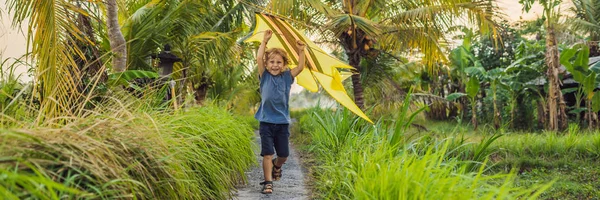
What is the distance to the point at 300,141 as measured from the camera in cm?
1098

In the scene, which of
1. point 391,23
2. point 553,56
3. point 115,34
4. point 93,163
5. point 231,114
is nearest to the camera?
point 93,163

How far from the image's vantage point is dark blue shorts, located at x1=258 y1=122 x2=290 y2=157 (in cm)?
476

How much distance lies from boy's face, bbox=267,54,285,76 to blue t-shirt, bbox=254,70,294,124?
33 millimetres

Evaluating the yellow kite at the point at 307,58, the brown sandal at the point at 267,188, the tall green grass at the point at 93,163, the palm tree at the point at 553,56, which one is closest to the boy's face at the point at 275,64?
the yellow kite at the point at 307,58

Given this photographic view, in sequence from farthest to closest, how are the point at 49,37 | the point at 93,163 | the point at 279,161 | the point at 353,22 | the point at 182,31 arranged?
the point at 182,31
the point at 353,22
the point at 279,161
the point at 49,37
the point at 93,163

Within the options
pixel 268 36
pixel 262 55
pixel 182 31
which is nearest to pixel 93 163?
pixel 262 55

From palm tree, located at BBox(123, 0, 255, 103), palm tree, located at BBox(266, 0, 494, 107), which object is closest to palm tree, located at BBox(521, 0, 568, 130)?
palm tree, located at BBox(266, 0, 494, 107)

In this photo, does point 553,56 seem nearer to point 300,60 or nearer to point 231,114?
point 231,114

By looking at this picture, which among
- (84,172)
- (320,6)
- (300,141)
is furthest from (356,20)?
(84,172)

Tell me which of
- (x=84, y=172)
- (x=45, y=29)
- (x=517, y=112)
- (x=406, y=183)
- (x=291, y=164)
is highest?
(x=45, y=29)

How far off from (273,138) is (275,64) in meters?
0.60

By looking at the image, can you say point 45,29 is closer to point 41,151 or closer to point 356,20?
point 41,151

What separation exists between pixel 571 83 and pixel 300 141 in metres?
9.75

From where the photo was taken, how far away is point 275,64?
188 inches
